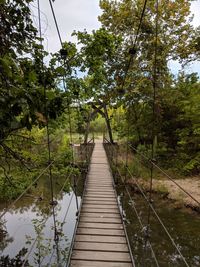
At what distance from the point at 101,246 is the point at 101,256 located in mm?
201

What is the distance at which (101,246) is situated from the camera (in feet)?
9.20

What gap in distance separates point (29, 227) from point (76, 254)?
2.80 m

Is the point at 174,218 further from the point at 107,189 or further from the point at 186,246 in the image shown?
the point at 107,189

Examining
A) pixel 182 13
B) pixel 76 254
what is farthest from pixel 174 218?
pixel 182 13

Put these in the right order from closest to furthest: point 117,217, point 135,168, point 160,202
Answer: point 117,217 < point 160,202 < point 135,168

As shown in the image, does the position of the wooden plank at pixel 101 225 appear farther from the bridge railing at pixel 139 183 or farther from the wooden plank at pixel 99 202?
the wooden plank at pixel 99 202

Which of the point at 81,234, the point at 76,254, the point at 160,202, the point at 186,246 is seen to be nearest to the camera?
the point at 76,254

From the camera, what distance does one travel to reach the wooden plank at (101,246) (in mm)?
2736

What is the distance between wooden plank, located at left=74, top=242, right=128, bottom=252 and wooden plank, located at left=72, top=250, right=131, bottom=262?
6 centimetres

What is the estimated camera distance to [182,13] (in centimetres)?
833

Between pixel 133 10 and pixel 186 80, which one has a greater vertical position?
pixel 133 10

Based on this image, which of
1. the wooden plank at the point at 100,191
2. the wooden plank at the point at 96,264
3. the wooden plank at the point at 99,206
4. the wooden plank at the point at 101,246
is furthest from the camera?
the wooden plank at the point at 100,191

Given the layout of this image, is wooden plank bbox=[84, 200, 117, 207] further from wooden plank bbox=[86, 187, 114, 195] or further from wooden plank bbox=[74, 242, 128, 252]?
wooden plank bbox=[74, 242, 128, 252]

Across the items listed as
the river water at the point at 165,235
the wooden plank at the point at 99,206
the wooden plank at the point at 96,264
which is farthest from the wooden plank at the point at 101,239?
the wooden plank at the point at 99,206
